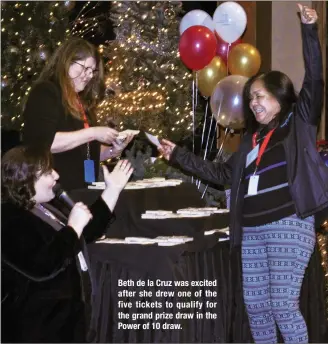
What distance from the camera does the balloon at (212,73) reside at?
5.48 meters

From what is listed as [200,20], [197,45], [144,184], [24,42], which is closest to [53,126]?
[144,184]

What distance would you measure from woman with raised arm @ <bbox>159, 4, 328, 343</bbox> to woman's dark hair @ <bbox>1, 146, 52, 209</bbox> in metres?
1.09

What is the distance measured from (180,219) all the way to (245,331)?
74 cm

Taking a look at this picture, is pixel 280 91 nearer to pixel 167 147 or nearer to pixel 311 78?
pixel 311 78

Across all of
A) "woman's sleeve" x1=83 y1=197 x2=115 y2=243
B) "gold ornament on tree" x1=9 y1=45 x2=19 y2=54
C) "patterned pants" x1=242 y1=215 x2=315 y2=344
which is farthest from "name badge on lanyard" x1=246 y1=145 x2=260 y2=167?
"gold ornament on tree" x1=9 y1=45 x2=19 y2=54

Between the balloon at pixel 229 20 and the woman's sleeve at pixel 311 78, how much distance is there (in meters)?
2.09

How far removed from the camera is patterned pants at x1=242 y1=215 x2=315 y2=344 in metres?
3.32

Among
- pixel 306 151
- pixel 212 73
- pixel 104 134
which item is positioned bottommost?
pixel 306 151

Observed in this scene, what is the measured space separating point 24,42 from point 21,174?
3.44 m

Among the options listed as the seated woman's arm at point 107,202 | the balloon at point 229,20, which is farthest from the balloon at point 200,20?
the seated woman's arm at point 107,202

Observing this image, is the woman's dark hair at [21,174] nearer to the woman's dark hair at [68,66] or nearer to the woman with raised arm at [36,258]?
the woman with raised arm at [36,258]

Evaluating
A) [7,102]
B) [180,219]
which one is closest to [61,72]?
[180,219]

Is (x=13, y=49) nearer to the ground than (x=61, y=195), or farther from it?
farther from it

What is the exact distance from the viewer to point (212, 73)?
5.47 meters
